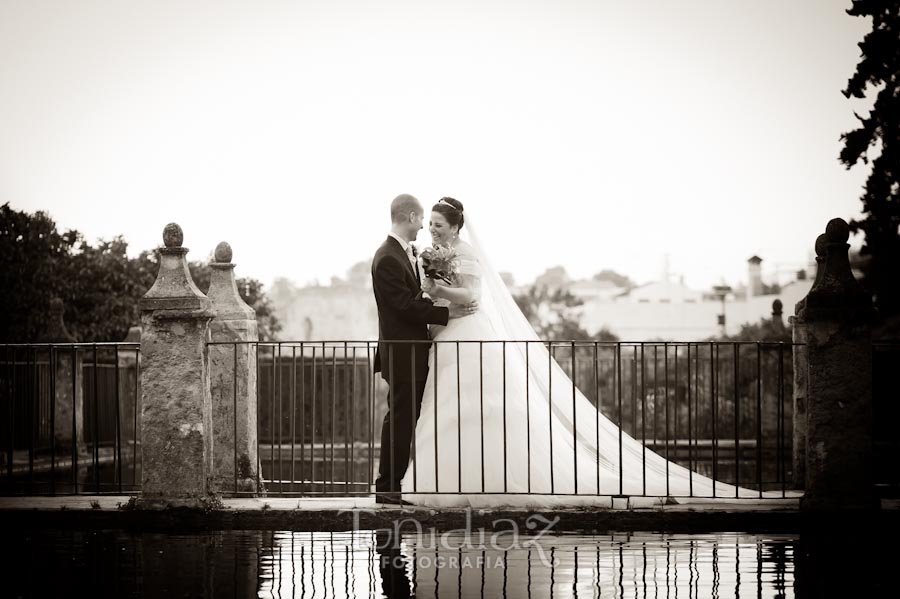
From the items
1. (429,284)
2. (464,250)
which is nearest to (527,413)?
(429,284)

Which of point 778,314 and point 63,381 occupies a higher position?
point 778,314

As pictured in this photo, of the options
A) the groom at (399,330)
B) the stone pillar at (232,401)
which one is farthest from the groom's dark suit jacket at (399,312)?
the stone pillar at (232,401)

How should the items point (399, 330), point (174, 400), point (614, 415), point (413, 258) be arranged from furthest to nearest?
point (614, 415)
point (413, 258)
point (399, 330)
point (174, 400)

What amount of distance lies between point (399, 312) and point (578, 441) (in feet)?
6.11

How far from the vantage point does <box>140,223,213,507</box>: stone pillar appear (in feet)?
26.4

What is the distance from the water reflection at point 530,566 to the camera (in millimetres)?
5734

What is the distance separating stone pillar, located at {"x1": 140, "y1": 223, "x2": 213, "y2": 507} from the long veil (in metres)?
2.33

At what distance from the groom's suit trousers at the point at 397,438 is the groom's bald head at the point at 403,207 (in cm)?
131

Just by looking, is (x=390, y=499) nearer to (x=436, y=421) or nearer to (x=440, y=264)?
(x=436, y=421)

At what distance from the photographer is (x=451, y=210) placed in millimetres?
8742

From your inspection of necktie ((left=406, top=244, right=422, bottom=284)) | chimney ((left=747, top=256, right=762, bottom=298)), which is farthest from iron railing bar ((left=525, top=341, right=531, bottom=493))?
chimney ((left=747, top=256, right=762, bottom=298))

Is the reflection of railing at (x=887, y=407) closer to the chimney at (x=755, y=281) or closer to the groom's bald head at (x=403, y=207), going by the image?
the groom's bald head at (x=403, y=207)

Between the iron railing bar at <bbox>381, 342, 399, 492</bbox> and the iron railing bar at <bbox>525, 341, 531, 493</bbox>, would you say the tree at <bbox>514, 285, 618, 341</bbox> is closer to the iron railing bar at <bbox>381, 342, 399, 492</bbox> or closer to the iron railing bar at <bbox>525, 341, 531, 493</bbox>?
the iron railing bar at <bbox>525, 341, 531, 493</bbox>

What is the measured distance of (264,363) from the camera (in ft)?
67.2
